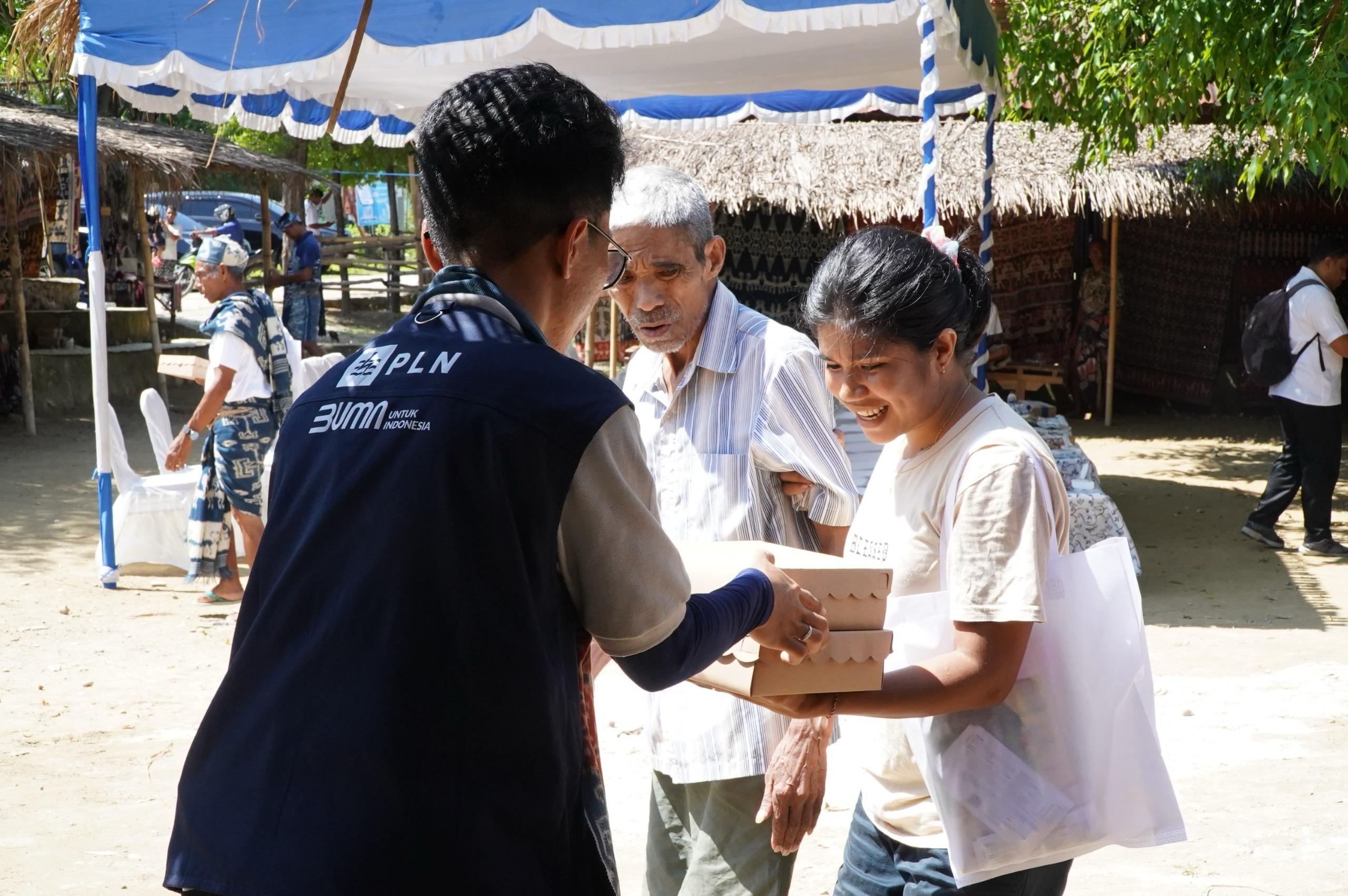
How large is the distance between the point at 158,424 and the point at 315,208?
2041 centimetres

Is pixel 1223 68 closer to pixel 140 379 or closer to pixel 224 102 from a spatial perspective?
pixel 224 102

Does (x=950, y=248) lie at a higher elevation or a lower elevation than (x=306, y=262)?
lower

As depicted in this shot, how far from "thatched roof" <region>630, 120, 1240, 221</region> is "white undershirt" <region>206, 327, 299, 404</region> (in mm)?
5135

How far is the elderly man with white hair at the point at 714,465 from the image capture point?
2.57 metres

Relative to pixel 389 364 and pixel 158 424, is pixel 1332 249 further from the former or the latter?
pixel 389 364

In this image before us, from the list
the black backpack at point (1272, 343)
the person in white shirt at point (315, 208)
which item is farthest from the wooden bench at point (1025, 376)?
the person in white shirt at point (315, 208)

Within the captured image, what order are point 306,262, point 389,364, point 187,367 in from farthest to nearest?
point 306,262, point 187,367, point 389,364

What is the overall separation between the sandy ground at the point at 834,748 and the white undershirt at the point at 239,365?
4.18 ft

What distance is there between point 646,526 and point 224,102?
6129 mm

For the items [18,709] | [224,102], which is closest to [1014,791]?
[18,709]

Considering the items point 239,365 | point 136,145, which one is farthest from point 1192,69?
point 136,145

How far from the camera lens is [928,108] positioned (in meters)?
4.11

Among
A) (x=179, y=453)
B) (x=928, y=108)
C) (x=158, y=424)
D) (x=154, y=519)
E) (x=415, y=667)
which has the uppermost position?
(x=928, y=108)

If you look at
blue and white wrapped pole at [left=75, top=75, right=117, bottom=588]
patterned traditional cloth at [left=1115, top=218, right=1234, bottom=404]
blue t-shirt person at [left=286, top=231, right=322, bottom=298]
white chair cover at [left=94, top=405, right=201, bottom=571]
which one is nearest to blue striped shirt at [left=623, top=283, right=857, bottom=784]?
blue and white wrapped pole at [left=75, top=75, right=117, bottom=588]
